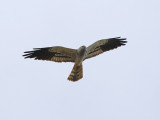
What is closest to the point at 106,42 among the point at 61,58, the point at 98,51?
the point at 98,51

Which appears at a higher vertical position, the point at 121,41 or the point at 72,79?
the point at 121,41

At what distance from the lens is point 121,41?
27.9 metres

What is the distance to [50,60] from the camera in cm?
2670

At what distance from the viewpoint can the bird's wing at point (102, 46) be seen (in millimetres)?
27156

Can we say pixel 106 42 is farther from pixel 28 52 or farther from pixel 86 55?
pixel 28 52

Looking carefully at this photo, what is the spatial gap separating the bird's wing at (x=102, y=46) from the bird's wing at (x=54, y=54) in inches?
28.8

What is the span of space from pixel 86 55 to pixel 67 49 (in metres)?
0.98

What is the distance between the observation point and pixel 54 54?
26828 millimetres

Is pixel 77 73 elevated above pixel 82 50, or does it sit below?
below

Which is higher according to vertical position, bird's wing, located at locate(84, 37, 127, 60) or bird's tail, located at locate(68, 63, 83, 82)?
bird's wing, located at locate(84, 37, 127, 60)

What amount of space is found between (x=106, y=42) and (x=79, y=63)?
191 cm

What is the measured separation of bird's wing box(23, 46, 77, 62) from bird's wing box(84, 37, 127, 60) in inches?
28.8

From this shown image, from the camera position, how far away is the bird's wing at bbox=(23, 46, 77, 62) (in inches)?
1045

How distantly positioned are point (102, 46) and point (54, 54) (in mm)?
2333
